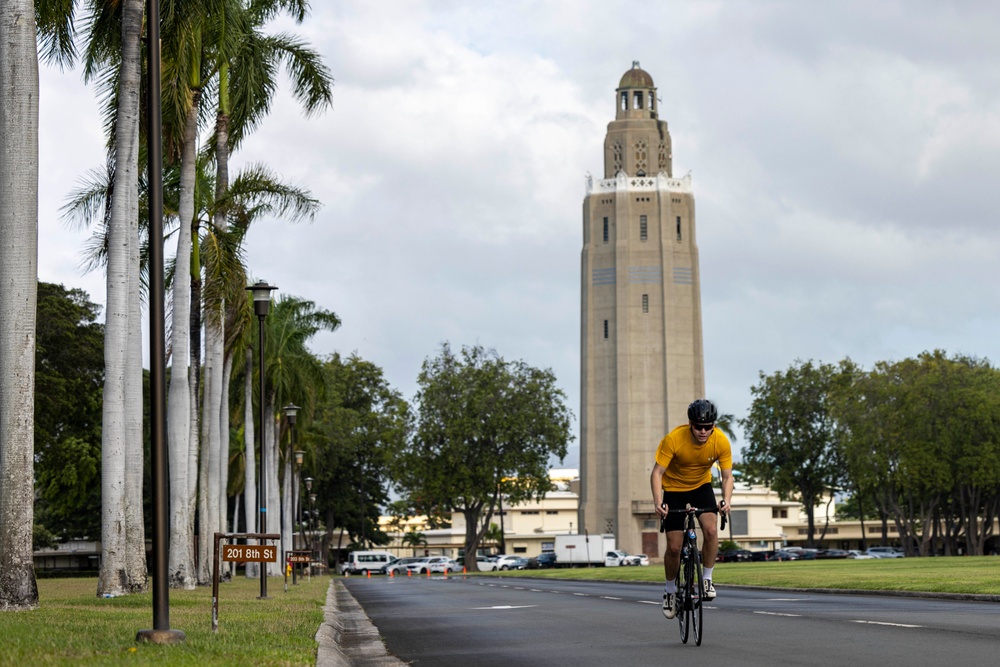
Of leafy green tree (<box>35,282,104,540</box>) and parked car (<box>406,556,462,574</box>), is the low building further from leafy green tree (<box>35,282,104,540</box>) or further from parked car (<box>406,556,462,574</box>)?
leafy green tree (<box>35,282,104,540</box>)

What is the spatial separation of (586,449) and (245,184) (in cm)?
8865

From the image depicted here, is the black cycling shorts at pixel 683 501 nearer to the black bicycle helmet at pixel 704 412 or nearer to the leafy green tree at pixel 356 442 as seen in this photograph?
the black bicycle helmet at pixel 704 412

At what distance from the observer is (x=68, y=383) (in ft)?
166

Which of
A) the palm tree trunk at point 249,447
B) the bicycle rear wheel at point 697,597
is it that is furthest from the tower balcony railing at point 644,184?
the bicycle rear wheel at point 697,597

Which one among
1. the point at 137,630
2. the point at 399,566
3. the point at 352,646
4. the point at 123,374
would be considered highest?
the point at 123,374

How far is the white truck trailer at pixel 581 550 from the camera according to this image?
333 feet

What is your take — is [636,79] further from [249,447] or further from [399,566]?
[249,447]

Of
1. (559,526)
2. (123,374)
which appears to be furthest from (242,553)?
(559,526)

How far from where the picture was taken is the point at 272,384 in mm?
53719

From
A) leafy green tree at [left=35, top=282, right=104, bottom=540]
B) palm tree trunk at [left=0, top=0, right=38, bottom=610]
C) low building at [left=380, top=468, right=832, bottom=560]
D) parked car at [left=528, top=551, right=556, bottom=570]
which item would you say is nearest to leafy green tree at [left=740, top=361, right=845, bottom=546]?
parked car at [left=528, top=551, right=556, bottom=570]

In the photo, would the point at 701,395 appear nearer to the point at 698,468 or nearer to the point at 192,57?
the point at 192,57

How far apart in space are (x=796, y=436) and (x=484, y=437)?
950 inches

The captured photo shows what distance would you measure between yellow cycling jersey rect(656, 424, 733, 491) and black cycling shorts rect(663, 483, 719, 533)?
0.04 meters

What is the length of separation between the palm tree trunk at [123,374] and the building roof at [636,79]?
11497cm
